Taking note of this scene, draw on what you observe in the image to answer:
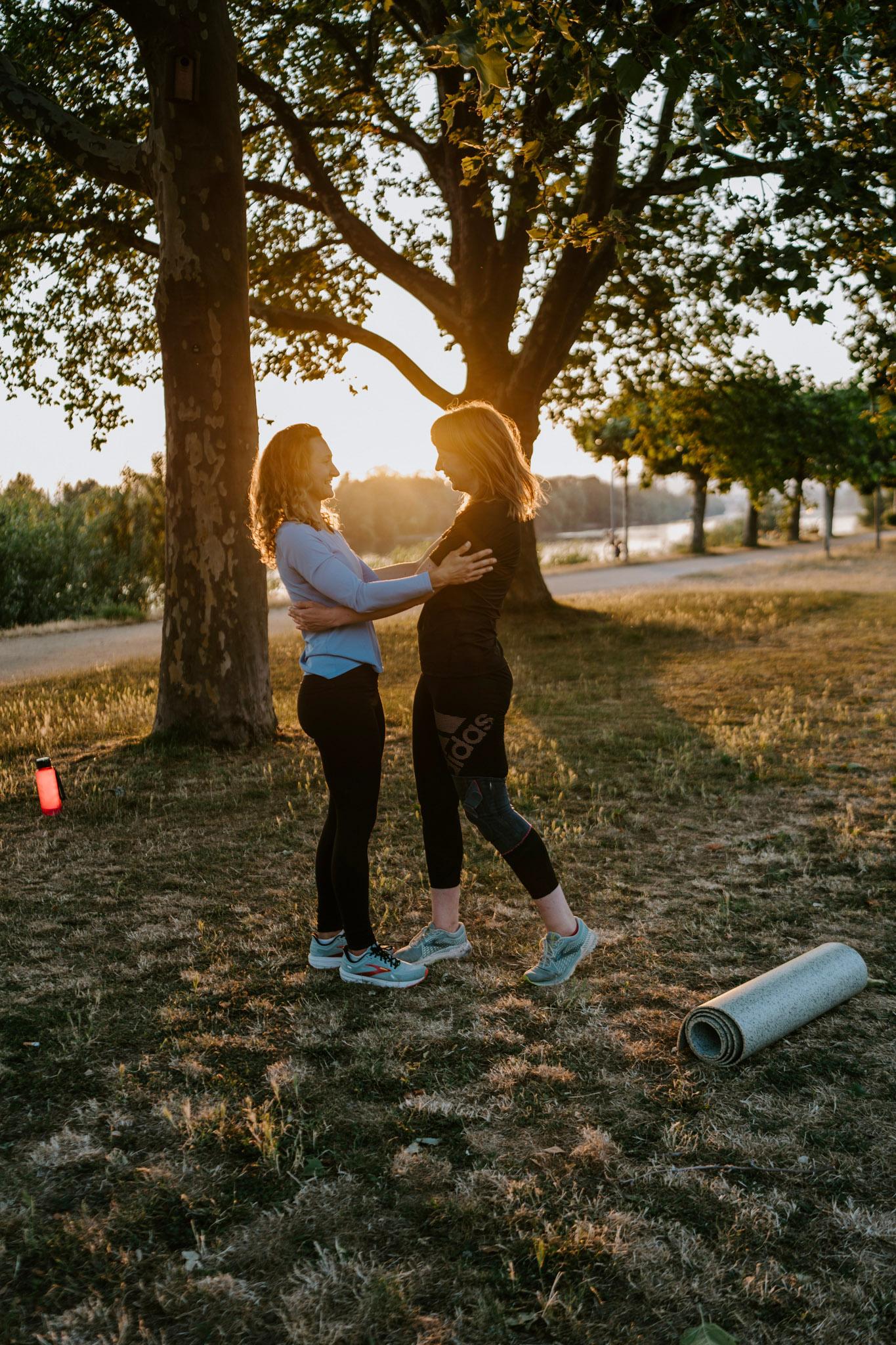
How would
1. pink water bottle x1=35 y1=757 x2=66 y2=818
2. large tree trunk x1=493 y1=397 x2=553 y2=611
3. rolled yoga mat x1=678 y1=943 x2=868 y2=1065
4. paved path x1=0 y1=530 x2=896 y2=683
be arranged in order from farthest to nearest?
1. large tree trunk x1=493 y1=397 x2=553 y2=611
2. paved path x1=0 y1=530 x2=896 y2=683
3. pink water bottle x1=35 y1=757 x2=66 y2=818
4. rolled yoga mat x1=678 y1=943 x2=868 y2=1065

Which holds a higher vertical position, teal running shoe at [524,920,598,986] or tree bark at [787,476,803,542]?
tree bark at [787,476,803,542]

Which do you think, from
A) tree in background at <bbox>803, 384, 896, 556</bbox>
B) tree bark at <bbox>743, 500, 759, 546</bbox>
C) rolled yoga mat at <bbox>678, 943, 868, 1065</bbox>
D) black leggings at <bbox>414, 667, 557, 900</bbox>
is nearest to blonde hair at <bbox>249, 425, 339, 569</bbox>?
black leggings at <bbox>414, 667, 557, 900</bbox>

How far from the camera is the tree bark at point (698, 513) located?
4315cm

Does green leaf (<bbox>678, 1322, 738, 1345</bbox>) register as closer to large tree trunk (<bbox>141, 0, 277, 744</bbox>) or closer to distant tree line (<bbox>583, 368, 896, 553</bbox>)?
large tree trunk (<bbox>141, 0, 277, 744</bbox>)

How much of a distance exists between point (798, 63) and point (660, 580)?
22.4m

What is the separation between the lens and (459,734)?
3881mm

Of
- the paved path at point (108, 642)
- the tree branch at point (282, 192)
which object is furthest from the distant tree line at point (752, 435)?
the tree branch at point (282, 192)

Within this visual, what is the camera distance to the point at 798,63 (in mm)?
6121

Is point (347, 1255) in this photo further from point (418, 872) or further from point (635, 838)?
point (635, 838)

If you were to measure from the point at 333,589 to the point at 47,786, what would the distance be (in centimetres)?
388

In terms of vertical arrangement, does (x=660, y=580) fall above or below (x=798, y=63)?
below

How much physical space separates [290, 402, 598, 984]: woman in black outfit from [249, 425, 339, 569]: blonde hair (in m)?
0.35

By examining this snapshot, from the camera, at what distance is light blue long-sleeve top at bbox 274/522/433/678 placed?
375cm

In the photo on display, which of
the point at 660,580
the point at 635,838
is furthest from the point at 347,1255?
the point at 660,580
